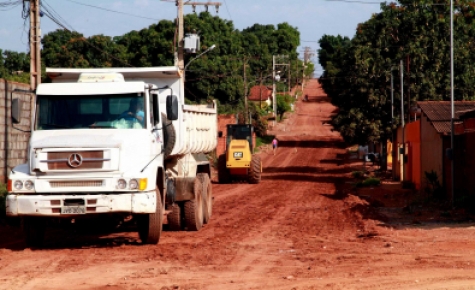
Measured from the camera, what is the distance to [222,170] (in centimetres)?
3975

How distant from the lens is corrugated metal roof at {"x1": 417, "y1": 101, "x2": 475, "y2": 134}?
27430 millimetres

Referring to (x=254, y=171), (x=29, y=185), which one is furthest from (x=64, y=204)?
(x=254, y=171)

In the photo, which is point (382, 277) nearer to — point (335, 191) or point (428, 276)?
point (428, 276)

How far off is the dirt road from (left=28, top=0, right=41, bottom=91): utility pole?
562cm

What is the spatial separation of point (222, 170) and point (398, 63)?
1289 cm

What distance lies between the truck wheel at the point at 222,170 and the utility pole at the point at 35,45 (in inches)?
710

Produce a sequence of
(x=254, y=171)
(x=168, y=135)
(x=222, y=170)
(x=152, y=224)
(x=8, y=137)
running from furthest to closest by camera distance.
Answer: (x=222, y=170) → (x=254, y=171) → (x=8, y=137) → (x=168, y=135) → (x=152, y=224)

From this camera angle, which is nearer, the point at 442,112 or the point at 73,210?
the point at 73,210

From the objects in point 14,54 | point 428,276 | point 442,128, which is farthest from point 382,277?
point 14,54

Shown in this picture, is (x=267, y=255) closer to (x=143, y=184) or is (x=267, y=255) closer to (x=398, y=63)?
(x=143, y=184)

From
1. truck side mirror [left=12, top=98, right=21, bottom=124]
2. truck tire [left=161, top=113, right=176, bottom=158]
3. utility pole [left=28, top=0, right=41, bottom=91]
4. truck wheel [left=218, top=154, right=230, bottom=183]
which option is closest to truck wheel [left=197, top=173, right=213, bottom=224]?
truck tire [left=161, top=113, right=176, bottom=158]

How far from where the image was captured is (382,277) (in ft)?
34.3

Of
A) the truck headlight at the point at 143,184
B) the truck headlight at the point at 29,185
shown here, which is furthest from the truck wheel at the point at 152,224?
the truck headlight at the point at 29,185

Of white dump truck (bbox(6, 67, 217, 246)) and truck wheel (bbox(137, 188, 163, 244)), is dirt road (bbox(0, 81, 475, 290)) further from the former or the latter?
white dump truck (bbox(6, 67, 217, 246))
